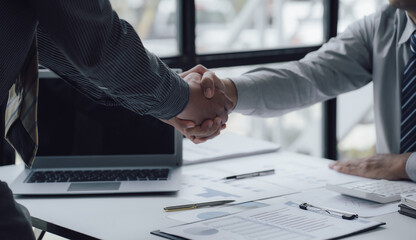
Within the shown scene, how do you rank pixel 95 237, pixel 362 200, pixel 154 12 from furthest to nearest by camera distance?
pixel 154 12 → pixel 362 200 → pixel 95 237

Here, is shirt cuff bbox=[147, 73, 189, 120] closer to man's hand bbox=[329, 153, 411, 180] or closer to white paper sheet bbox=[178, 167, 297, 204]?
white paper sheet bbox=[178, 167, 297, 204]

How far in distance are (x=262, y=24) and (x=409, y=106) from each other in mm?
2090

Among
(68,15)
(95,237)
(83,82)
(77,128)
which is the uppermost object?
(68,15)

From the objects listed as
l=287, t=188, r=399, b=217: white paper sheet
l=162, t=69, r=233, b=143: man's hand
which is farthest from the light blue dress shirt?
l=287, t=188, r=399, b=217: white paper sheet

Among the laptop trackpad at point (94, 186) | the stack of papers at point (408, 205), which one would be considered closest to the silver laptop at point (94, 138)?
the laptop trackpad at point (94, 186)

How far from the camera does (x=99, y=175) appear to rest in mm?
1732

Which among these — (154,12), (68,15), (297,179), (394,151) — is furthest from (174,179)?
(154,12)

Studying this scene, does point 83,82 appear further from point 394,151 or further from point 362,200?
point 394,151

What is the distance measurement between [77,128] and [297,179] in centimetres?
66

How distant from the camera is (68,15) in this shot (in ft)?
3.80

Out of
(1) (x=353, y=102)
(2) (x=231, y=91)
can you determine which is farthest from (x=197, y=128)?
(1) (x=353, y=102)

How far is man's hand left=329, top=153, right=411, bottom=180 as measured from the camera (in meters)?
1.72

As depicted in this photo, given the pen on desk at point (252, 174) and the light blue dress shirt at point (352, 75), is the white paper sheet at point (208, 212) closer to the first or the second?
the pen on desk at point (252, 174)

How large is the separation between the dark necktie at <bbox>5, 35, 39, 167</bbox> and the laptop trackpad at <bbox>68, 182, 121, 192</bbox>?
29cm
